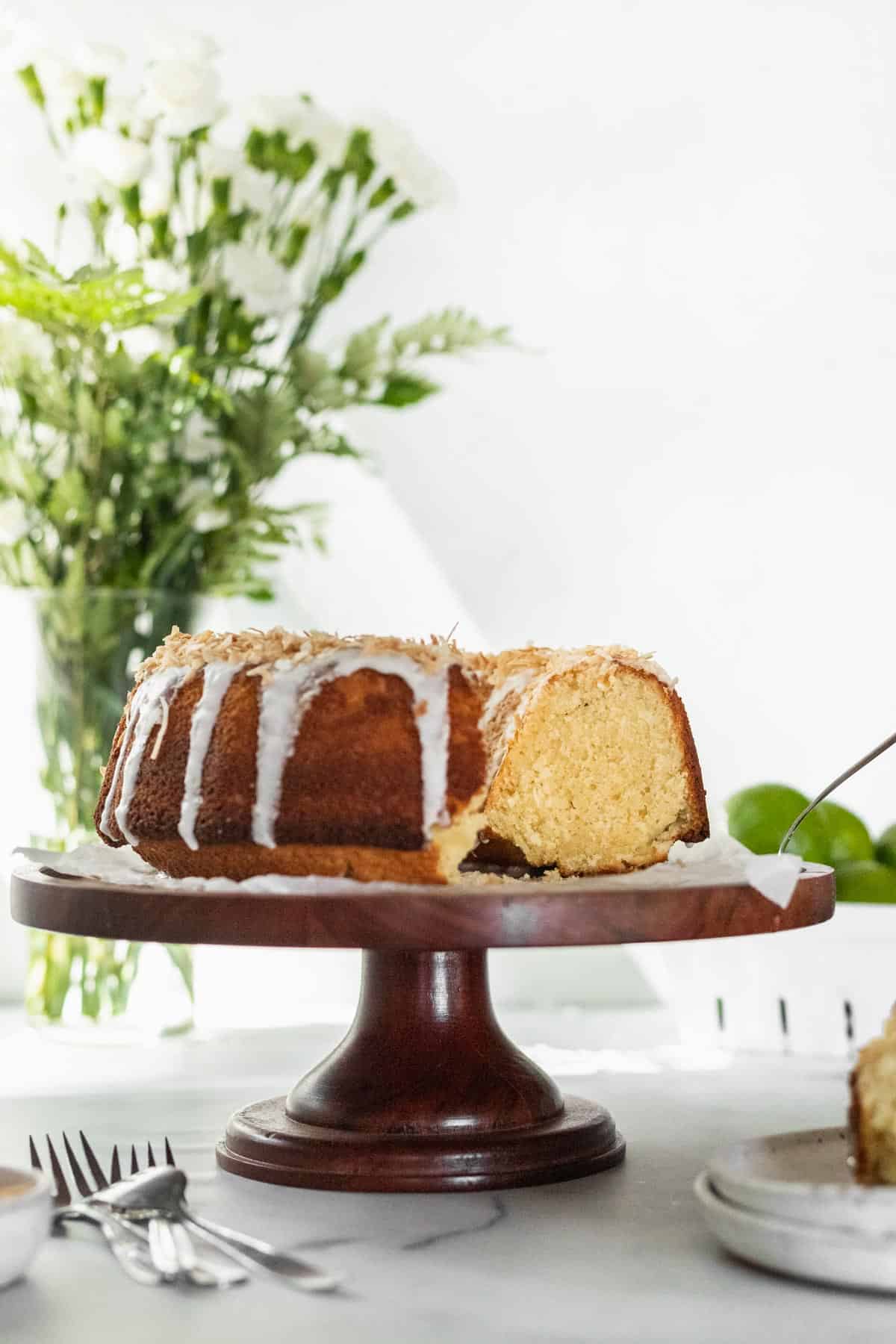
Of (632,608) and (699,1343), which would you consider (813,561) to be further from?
(699,1343)

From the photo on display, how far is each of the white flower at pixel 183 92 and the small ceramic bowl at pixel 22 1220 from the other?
106 cm

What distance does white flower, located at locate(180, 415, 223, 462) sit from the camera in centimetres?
157

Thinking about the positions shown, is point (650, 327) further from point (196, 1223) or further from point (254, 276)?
point (196, 1223)

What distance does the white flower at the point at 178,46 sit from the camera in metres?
1.47

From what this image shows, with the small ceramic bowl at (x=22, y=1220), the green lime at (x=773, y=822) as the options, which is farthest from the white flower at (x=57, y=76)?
the small ceramic bowl at (x=22, y=1220)

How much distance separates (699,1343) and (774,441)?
1338 millimetres

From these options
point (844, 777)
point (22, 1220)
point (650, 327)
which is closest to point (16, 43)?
point (650, 327)

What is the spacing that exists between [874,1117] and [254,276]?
1059mm

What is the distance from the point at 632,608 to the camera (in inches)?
75.9

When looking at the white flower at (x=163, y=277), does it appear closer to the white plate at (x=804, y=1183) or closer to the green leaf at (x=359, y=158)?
the green leaf at (x=359, y=158)

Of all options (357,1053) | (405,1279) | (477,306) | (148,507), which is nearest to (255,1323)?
(405,1279)

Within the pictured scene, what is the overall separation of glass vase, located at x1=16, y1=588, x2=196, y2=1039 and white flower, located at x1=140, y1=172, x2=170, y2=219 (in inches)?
14.5

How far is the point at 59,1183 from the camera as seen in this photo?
35.7 inches

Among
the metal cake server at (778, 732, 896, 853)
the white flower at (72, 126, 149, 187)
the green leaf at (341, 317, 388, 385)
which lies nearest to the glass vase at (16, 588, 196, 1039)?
the green leaf at (341, 317, 388, 385)
